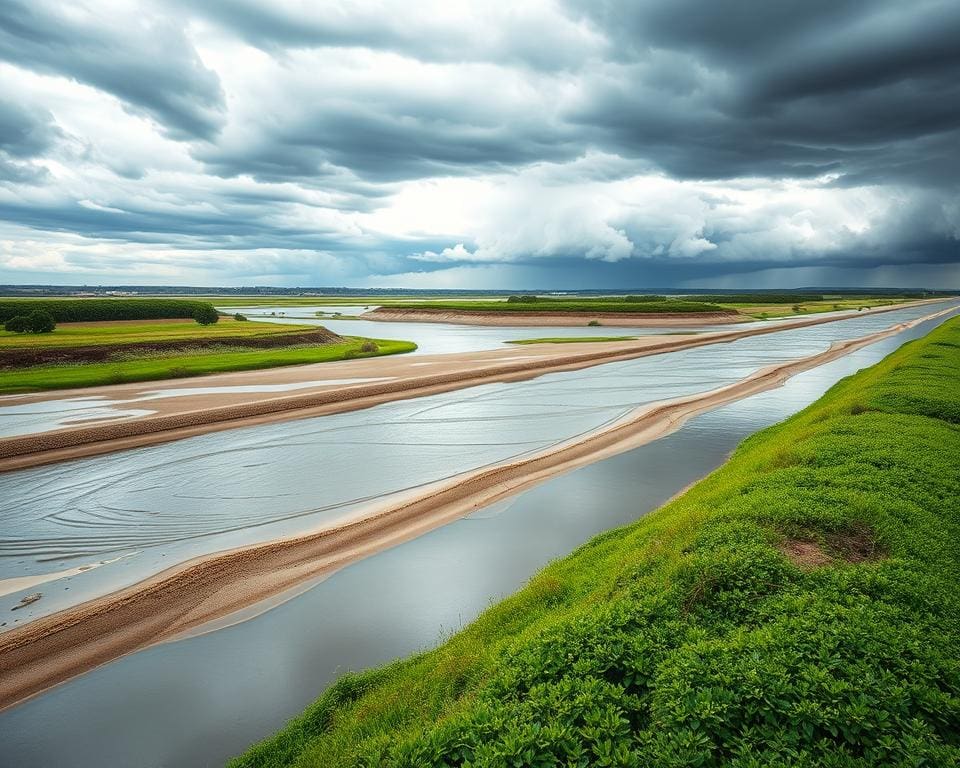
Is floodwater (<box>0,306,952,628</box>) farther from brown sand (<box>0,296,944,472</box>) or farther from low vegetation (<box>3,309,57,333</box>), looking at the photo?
low vegetation (<box>3,309,57,333</box>)

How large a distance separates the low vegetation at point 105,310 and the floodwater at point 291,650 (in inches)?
2512

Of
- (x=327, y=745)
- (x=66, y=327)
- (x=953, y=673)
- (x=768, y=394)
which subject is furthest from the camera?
(x=66, y=327)

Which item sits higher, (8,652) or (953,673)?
(953,673)

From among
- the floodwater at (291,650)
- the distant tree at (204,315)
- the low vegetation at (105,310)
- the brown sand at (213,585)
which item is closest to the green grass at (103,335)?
the low vegetation at (105,310)

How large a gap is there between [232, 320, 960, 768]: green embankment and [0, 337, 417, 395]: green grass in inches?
1540

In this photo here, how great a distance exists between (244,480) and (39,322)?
49829 mm

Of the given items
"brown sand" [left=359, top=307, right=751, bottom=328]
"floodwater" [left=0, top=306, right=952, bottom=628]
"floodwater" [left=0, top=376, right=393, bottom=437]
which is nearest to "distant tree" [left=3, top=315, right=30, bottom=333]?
"floodwater" [left=0, top=376, right=393, bottom=437]

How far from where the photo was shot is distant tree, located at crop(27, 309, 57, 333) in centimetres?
5544

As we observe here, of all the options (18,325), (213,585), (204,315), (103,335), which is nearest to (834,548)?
(213,585)

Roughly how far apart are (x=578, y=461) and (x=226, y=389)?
84.8 ft

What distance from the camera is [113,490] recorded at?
65.2ft

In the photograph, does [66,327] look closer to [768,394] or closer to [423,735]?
[768,394]

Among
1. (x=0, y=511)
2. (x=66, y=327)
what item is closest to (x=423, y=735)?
(x=0, y=511)

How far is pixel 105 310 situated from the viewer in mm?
74375
